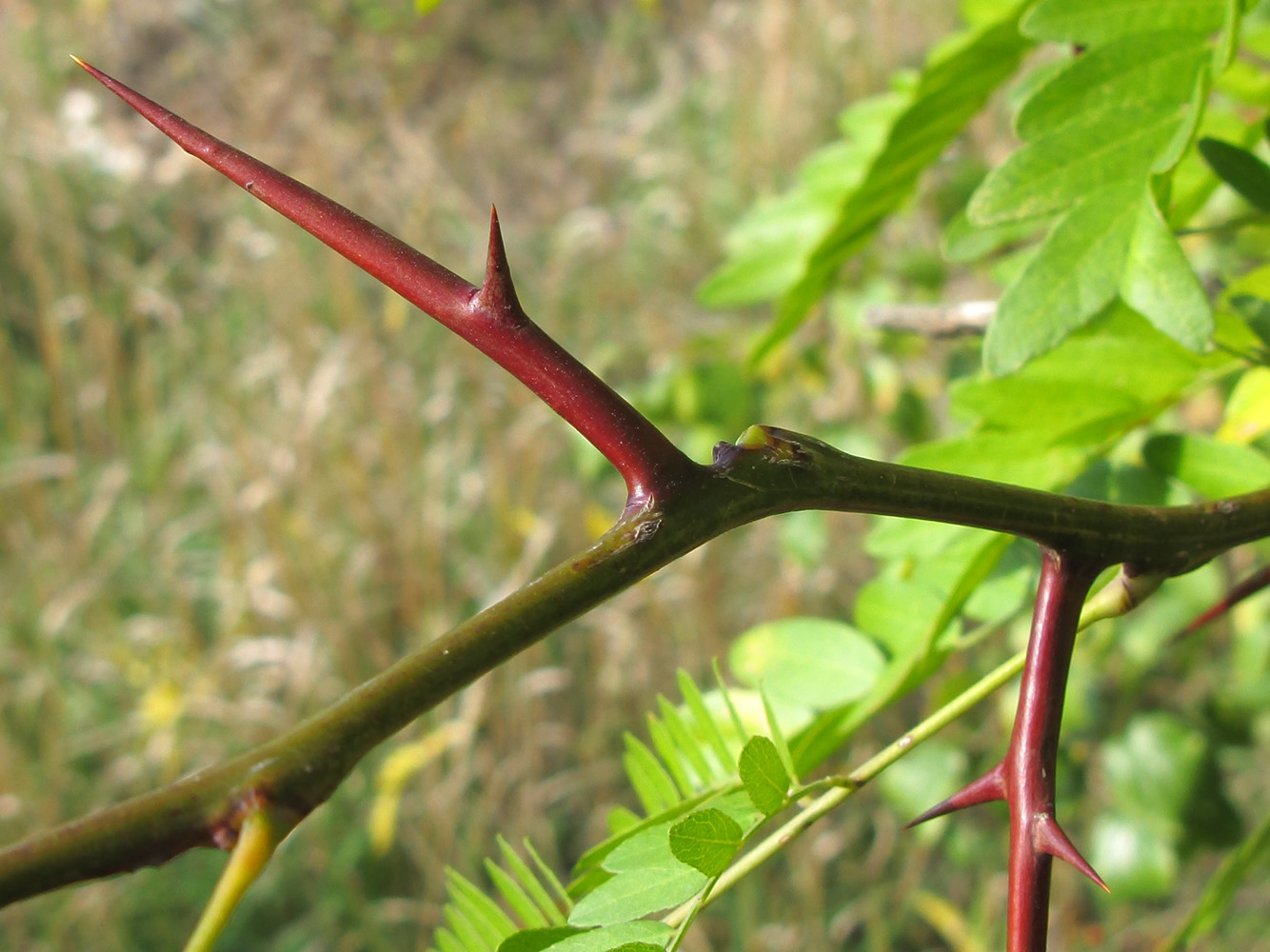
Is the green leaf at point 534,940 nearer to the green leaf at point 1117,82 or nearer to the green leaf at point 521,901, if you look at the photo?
the green leaf at point 521,901

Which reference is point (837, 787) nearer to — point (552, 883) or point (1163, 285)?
point (552, 883)

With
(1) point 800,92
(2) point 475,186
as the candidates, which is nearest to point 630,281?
(1) point 800,92

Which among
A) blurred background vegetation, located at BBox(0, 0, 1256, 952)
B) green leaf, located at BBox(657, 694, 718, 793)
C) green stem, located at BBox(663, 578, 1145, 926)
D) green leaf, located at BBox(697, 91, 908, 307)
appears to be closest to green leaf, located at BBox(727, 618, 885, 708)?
green leaf, located at BBox(657, 694, 718, 793)

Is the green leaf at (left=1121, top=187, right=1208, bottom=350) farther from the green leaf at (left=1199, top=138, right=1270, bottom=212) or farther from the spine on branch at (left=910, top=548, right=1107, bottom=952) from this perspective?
the spine on branch at (left=910, top=548, right=1107, bottom=952)

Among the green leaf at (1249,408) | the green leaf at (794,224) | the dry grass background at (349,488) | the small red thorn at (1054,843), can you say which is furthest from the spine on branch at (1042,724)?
the dry grass background at (349,488)

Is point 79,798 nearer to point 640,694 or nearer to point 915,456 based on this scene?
point 640,694
